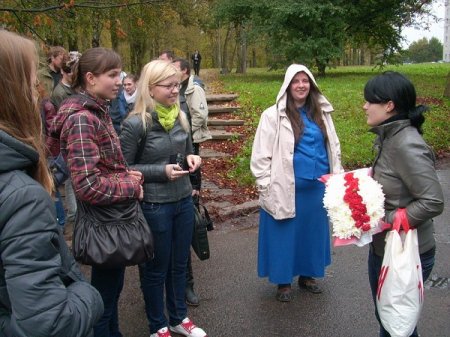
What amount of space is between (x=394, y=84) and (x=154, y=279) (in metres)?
2.08

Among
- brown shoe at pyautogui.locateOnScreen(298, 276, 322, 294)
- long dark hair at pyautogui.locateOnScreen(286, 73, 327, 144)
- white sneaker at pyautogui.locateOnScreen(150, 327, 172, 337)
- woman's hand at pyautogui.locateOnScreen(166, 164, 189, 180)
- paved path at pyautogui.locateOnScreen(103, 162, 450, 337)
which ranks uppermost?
long dark hair at pyautogui.locateOnScreen(286, 73, 327, 144)

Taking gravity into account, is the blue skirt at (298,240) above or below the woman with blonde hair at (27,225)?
below

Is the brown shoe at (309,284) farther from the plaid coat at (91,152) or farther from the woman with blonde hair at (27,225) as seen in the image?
the woman with blonde hair at (27,225)

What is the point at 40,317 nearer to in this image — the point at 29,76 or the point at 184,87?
the point at 29,76

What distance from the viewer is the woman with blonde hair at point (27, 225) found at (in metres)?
1.51

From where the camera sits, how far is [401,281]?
2.55 meters

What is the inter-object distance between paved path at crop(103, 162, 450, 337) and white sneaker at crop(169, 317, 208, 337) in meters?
0.15

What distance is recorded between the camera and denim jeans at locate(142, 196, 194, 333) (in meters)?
3.39

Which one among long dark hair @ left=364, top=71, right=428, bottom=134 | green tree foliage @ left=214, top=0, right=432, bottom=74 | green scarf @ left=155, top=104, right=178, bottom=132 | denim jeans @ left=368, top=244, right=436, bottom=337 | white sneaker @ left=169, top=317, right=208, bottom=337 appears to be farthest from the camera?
green tree foliage @ left=214, top=0, right=432, bottom=74

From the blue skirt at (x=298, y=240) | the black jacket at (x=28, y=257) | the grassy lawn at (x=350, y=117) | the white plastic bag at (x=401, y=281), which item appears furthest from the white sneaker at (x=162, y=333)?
the grassy lawn at (x=350, y=117)

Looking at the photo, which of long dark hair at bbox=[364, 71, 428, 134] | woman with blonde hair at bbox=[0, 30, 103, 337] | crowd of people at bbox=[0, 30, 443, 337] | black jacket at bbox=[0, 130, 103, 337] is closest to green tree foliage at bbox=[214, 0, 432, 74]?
crowd of people at bbox=[0, 30, 443, 337]

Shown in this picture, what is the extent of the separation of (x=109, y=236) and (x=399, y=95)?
185cm

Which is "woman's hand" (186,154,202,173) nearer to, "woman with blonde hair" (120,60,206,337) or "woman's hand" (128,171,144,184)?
"woman with blonde hair" (120,60,206,337)

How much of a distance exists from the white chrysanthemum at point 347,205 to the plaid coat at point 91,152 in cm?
118
